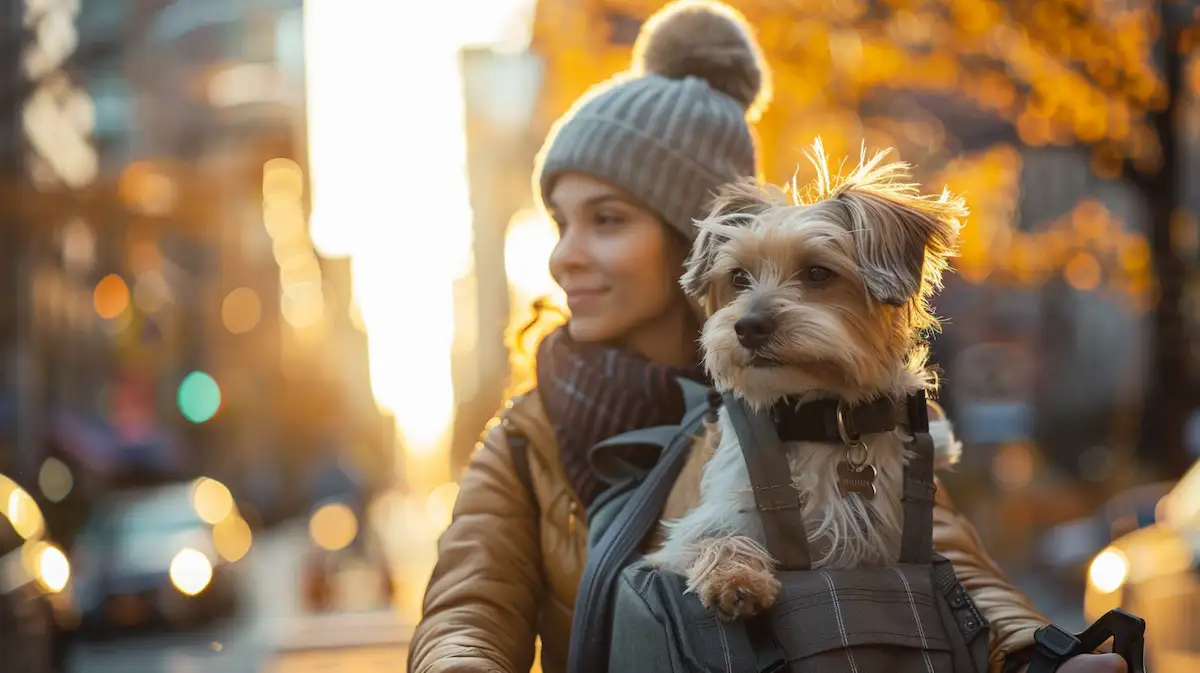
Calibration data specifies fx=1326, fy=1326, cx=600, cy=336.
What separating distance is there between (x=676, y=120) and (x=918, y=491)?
1.43m

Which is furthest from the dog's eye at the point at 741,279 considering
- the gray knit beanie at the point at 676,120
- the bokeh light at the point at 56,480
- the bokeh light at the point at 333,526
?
the bokeh light at the point at 56,480

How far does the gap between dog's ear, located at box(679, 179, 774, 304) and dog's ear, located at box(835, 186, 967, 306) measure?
21cm

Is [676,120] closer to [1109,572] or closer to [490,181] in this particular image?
[1109,572]

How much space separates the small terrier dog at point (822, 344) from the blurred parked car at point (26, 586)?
7207mm

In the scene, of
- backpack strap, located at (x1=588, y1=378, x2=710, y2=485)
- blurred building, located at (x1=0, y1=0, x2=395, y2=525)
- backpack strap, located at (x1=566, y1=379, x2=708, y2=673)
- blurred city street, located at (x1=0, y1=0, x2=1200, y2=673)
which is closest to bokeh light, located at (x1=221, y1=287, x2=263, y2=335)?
A: blurred building, located at (x1=0, y1=0, x2=395, y2=525)

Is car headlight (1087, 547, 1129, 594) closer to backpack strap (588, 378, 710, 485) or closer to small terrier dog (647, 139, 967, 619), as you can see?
backpack strap (588, 378, 710, 485)

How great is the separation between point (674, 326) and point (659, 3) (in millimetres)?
9175

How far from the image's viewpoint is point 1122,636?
2.67m

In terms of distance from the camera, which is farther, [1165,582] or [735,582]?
[1165,582]

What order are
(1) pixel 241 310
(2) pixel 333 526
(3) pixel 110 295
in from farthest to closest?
1. (1) pixel 241 310
2. (3) pixel 110 295
3. (2) pixel 333 526

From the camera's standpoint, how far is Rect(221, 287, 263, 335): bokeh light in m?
57.8

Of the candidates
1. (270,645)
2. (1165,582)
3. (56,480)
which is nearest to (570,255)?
(1165,582)

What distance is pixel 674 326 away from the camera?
12.7 feet

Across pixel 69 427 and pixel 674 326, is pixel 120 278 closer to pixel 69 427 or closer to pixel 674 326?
A: pixel 69 427
